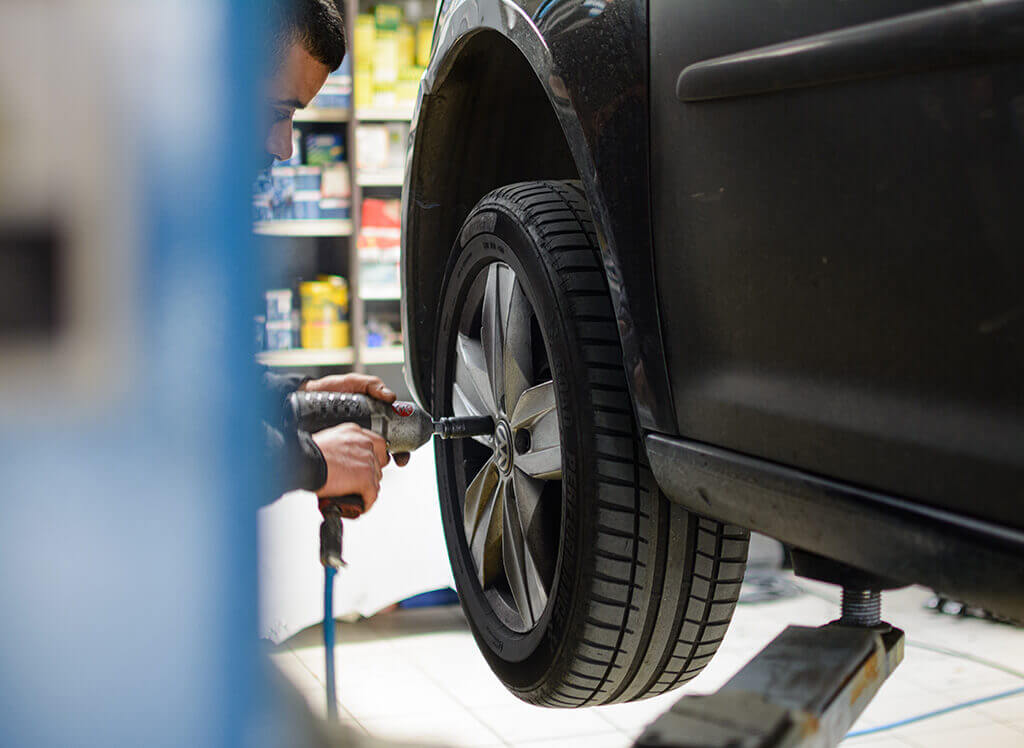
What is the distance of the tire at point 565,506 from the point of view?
51.6 inches

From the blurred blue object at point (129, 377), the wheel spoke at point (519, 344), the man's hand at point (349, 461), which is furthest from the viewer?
the wheel spoke at point (519, 344)

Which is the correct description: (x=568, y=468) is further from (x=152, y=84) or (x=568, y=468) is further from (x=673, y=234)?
(x=152, y=84)

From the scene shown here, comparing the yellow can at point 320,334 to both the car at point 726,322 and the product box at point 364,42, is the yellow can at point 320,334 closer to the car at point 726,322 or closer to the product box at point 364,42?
the product box at point 364,42

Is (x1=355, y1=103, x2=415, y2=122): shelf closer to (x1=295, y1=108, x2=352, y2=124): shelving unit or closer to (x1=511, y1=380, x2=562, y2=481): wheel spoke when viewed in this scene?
(x1=295, y1=108, x2=352, y2=124): shelving unit

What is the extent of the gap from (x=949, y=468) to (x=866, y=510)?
9 centimetres

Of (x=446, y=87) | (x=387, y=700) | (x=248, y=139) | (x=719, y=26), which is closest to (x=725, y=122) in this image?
(x=719, y=26)

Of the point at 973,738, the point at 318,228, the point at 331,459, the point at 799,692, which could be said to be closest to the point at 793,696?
the point at 799,692

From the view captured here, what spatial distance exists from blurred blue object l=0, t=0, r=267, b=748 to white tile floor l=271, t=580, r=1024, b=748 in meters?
1.50

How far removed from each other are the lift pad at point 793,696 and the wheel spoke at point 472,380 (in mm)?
671

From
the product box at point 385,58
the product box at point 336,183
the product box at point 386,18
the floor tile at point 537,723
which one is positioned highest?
the product box at point 386,18

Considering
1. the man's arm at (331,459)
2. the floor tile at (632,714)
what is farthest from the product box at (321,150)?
the man's arm at (331,459)

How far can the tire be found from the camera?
4.30 ft

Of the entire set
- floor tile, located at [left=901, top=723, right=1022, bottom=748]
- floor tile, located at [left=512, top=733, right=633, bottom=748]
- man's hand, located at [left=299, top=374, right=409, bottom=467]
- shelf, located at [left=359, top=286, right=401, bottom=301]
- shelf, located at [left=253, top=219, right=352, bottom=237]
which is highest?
shelf, located at [left=253, top=219, right=352, bottom=237]

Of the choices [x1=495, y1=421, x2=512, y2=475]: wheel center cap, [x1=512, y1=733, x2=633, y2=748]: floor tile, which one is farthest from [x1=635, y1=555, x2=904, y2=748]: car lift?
[x1=512, y1=733, x2=633, y2=748]: floor tile
